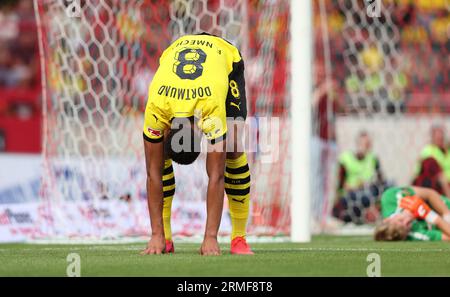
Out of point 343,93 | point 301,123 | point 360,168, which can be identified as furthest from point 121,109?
point 343,93

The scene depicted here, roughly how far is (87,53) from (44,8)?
612 millimetres

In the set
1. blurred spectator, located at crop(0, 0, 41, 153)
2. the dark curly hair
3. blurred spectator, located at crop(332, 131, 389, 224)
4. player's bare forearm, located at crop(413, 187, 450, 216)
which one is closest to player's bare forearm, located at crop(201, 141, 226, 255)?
the dark curly hair

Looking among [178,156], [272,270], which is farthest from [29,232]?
[272,270]

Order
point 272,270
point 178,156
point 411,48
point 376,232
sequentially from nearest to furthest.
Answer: point 272,270 < point 178,156 < point 376,232 < point 411,48

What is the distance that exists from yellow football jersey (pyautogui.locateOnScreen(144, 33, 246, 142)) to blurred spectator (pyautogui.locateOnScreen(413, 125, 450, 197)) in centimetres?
676

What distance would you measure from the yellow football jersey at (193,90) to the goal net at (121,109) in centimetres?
323

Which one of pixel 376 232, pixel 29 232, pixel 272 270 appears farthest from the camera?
pixel 29 232

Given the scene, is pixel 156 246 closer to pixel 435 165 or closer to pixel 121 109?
→ pixel 121 109

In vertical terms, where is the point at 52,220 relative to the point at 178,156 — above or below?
below

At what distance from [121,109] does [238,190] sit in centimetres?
415

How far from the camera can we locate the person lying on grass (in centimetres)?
912
